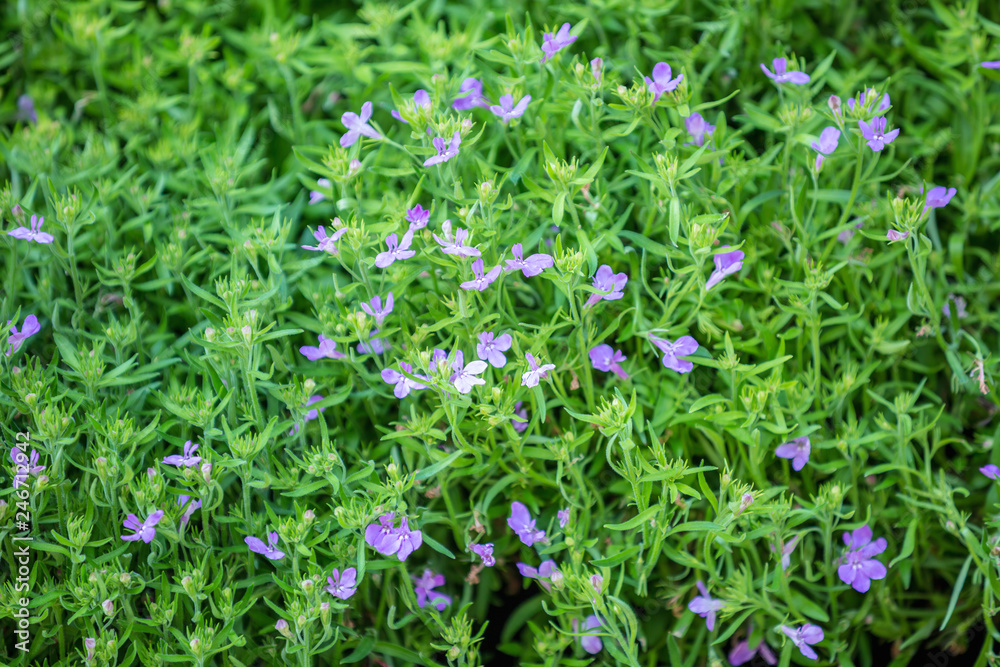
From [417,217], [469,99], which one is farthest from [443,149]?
[469,99]

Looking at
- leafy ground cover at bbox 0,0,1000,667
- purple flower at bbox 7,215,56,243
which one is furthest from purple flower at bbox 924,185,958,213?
purple flower at bbox 7,215,56,243

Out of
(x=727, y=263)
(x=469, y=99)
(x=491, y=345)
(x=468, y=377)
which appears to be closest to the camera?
(x=468, y=377)

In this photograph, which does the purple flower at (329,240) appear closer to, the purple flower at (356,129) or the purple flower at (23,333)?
the purple flower at (356,129)

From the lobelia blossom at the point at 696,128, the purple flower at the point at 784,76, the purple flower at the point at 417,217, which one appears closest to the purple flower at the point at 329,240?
the purple flower at the point at 417,217

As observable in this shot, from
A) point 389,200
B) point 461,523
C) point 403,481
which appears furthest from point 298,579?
point 389,200

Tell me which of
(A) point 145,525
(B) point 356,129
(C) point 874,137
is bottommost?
(A) point 145,525

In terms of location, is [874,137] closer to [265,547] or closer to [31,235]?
[265,547]
